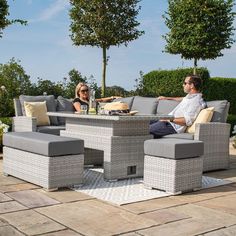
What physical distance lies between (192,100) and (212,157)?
737 mm

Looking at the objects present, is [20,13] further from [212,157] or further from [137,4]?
[212,157]

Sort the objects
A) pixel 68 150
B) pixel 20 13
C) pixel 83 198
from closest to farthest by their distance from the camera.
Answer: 1. pixel 83 198
2. pixel 68 150
3. pixel 20 13

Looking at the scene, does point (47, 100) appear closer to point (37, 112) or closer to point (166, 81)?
point (37, 112)

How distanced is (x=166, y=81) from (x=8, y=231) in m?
10.3

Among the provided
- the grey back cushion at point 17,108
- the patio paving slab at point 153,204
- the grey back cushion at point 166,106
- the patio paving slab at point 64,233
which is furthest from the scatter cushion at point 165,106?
the patio paving slab at point 64,233

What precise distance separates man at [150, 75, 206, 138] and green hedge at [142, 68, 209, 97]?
6.75 m

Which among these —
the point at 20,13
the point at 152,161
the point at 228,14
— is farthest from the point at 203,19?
the point at 152,161

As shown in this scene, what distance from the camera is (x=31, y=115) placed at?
21.3 ft

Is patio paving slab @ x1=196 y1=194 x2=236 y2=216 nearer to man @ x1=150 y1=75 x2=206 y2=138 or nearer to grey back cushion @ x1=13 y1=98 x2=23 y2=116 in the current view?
man @ x1=150 y1=75 x2=206 y2=138

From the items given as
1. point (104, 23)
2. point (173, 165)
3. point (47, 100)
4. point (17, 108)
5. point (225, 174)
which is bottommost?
point (225, 174)

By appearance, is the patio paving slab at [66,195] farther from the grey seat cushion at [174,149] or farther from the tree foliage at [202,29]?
the tree foliage at [202,29]

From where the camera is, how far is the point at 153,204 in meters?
3.62

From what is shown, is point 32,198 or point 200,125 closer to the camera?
point 32,198

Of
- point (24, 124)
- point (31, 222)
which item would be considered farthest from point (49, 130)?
point (31, 222)
